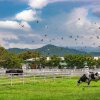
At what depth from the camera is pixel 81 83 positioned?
42062 mm

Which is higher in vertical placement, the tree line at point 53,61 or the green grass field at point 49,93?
the tree line at point 53,61

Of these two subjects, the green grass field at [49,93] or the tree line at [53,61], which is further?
the tree line at [53,61]

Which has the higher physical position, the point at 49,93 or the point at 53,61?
the point at 53,61

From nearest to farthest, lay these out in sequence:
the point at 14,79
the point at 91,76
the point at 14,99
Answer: the point at 14,99 < the point at 91,76 < the point at 14,79

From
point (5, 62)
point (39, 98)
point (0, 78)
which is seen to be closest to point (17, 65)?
point (5, 62)

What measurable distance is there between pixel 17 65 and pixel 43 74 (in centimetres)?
8696

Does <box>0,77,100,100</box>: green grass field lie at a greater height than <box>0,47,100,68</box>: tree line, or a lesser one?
lesser

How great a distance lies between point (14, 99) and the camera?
2241cm

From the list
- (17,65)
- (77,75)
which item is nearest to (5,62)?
(17,65)

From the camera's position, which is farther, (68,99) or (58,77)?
(58,77)

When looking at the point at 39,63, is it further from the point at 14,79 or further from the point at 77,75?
the point at 14,79

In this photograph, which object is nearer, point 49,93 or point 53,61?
point 49,93

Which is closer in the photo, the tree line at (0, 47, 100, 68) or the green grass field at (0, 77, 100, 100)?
the green grass field at (0, 77, 100, 100)

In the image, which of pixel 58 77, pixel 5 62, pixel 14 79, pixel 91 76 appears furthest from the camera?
pixel 5 62
